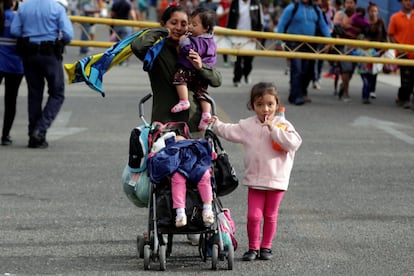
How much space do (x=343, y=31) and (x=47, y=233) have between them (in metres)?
12.8

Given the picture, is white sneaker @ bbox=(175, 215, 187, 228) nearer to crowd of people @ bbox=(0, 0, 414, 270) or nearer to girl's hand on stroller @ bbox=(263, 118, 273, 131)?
crowd of people @ bbox=(0, 0, 414, 270)

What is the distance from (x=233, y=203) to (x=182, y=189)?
2.89 metres

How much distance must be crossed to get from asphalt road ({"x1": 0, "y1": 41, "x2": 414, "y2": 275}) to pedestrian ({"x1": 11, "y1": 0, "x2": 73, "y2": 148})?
0.73 m

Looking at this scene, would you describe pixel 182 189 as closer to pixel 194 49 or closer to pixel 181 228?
pixel 181 228

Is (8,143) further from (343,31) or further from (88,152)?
(343,31)

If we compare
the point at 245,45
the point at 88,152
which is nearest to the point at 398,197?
the point at 88,152

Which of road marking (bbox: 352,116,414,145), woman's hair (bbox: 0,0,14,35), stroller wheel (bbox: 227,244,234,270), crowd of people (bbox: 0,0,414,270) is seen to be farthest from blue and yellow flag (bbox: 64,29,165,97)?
road marking (bbox: 352,116,414,145)

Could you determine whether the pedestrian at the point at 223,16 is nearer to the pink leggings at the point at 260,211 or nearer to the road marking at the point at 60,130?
the road marking at the point at 60,130

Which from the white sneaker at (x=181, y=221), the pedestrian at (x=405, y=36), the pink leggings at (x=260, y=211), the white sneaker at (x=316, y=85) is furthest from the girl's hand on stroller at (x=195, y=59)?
the white sneaker at (x=316, y=85)

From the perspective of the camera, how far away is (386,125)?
1689 cm

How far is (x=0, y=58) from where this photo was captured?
13891 mm

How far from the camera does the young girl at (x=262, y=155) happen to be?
7754 mm

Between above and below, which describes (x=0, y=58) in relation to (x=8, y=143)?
above

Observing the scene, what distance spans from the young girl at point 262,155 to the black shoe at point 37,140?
20.8 feet
